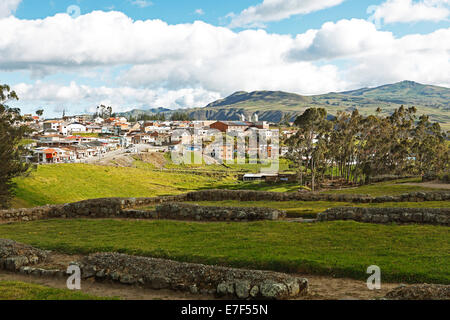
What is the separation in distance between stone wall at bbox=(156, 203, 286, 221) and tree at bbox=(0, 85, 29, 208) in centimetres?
2527

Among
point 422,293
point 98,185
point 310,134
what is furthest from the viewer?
point 310,134

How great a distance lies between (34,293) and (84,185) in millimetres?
60951

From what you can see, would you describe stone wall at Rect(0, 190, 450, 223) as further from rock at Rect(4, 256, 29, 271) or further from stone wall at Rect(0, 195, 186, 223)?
rock at Rect(4, 256, 29, 271)

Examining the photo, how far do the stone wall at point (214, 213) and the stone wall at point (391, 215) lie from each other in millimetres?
3730

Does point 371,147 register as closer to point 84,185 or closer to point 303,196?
point 303,196

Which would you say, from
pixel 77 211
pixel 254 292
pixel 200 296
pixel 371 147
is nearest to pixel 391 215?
pixel 254 292

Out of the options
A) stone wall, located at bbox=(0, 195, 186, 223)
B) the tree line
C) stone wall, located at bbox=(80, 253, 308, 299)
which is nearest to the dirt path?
stone wall, located at bbox=(80, 253, 308, 299)

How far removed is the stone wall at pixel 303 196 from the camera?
34.9 m

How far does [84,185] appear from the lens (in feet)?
234

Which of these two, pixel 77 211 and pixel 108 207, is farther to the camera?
pixel 77 211

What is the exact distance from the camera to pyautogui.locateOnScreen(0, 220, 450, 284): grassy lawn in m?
16.2

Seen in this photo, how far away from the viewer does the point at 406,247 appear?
18.7 meters
